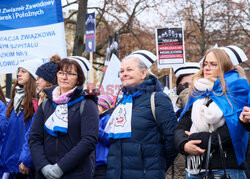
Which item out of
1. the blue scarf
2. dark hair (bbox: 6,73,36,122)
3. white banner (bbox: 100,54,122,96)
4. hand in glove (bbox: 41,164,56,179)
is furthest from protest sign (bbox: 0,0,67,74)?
the blue scarf

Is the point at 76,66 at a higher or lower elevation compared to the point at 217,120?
higher

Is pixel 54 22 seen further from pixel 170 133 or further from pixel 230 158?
pixel 230 158

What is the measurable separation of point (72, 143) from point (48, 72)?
3.69 ft

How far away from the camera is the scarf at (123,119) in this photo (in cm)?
306

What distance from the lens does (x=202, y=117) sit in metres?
2.65

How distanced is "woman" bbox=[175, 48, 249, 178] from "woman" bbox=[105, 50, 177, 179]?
0.24 m

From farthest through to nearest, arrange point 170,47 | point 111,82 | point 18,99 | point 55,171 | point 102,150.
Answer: point 170,47 < point 111,82 < point 18,99 < point 102,150 < point 55,171

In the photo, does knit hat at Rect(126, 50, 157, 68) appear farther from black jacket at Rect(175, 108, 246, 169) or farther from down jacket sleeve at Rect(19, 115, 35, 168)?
down jacket sleeve at Rect(19, 115, 35, 168)

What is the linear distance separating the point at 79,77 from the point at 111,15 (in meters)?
12.2

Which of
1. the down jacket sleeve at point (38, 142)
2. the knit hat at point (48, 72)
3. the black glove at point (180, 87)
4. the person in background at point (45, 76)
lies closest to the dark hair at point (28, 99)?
the person in background at point (45, 76)

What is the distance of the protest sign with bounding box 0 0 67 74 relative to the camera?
17.7 feet

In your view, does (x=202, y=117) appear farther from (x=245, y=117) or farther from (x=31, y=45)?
(x=31, y=45)

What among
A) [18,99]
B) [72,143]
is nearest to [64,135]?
[72,143]

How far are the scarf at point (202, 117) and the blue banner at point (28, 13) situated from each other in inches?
135
